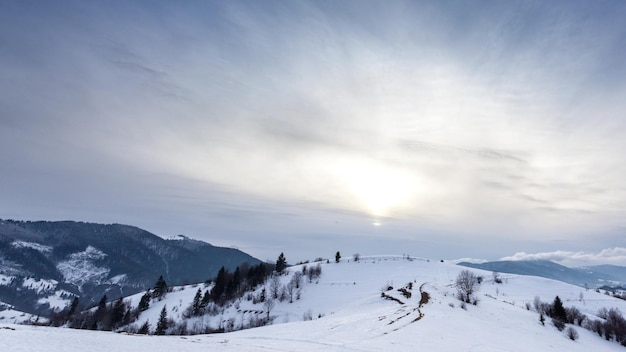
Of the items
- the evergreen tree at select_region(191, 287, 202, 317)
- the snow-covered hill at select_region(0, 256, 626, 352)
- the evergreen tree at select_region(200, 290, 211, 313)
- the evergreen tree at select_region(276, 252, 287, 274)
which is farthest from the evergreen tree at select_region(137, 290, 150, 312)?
the snow-covered hill at select_region(0, 256, 626, 352)

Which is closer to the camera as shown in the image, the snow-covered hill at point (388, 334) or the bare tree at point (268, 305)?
the snow-covered hill at point (388, 334)

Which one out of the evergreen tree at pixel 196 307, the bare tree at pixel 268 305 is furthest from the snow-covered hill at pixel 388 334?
the evergreen tree at pixel 196 307

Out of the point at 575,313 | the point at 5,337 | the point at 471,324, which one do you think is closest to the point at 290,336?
the point at 5,337

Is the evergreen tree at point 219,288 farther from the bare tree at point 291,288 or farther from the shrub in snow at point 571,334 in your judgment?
the shrub in snow at point 571,334

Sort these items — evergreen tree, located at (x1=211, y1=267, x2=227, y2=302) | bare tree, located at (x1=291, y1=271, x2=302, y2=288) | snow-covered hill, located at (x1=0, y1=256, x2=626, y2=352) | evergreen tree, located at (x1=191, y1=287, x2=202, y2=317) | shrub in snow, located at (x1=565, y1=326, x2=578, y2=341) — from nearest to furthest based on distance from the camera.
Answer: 1. snow-covered hill, located at (x1=0, y1=256, x2=626, y2=352)
2. shrub in snow, located at (x1=565, y1=326, x2=578, y2=341)
3. evergreen tree, located at (x1=191, y1=287, x2=202, y2=317)
4. bare tree, located at (x1=291, y1=271, x2=302, y2=288)
5. evergreen tree, located at (x1=211, y1=267, x2=227, y2=302)

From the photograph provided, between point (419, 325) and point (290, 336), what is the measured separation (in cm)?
1354

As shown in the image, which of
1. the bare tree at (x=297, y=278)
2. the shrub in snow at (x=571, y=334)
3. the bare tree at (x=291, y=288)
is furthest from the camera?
the bare tree at (x=297, y=278)

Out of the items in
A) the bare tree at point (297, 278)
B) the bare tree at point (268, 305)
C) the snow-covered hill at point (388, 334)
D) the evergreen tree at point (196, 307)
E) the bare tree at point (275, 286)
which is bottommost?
the evergreen tree at point (196, 307)

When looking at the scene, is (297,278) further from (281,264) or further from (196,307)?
(196,307)

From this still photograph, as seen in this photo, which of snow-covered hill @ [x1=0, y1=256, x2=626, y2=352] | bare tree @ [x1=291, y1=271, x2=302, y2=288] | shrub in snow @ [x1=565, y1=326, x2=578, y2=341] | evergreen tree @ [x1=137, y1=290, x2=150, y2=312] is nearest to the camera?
snow-covered hill @ [x1=0, y1=256, x2=626, y2=352]

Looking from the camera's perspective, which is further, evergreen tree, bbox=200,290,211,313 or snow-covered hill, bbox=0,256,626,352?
evergreen tree, bbox=200,290,211,313

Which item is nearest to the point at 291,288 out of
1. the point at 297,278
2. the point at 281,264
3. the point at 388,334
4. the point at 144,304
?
the point at 297,278

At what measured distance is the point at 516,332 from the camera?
119 ft

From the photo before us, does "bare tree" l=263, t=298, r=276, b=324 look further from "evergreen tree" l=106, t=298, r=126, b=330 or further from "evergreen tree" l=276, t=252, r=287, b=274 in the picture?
"evergreen tree" l=106, t=298, r=126, b=330
